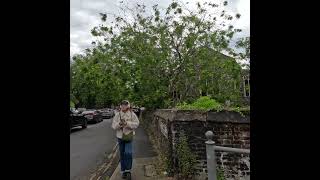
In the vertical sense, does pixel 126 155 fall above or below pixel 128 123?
below

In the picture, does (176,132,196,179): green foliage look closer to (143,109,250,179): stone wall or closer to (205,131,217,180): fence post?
(143,109,250,179): stone wall

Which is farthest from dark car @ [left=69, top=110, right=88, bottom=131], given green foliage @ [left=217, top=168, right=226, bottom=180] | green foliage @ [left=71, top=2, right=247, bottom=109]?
green foliage @ [left=217, top=168, right=226, bottom=180]

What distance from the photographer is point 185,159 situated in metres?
6.55

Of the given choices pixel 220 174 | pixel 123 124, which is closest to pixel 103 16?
pixel 123 124

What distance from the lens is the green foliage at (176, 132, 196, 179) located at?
650 centimetres

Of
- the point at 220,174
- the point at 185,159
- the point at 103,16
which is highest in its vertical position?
the point at 103,16

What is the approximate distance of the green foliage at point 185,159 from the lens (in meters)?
6.50

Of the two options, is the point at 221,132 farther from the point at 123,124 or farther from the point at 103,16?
the point at 103,16

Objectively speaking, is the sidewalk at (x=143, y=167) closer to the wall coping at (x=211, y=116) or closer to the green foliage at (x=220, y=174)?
the wall coping at (x=211, y=116)

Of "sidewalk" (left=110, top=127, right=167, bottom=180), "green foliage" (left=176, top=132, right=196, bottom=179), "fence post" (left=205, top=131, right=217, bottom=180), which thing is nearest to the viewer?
"fence post" (left=205, top=131, right=217, bottom=180)

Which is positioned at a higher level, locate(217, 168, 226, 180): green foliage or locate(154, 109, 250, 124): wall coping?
locate(154, 109, 250, 124): wall coping

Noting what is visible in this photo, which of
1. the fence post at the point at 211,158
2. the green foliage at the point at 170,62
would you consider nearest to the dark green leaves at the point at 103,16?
the green foliage at the point at 170,62
